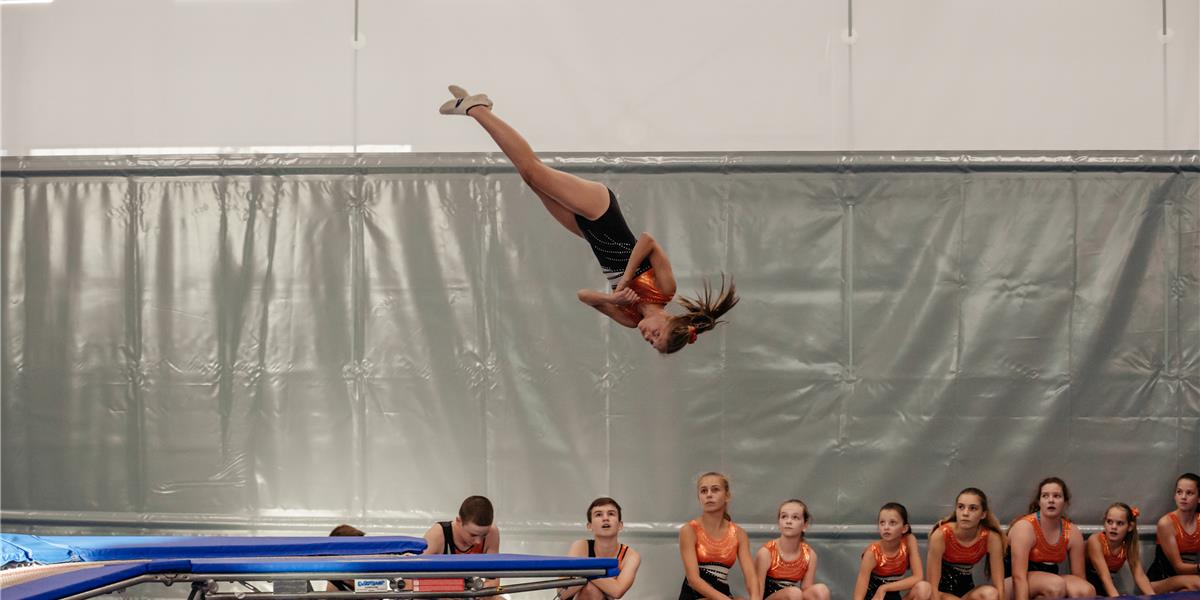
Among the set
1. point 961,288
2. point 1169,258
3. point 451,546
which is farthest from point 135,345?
point 1169,258

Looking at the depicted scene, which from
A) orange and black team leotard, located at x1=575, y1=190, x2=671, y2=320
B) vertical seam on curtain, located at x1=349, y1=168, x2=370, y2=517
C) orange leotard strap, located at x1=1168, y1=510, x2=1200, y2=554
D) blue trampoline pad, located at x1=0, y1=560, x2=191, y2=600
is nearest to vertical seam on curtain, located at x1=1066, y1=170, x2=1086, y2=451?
orange leotard strap, located at x1=1168, y1=510, x2=1200, y2=554

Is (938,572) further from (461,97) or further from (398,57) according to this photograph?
(398,57)

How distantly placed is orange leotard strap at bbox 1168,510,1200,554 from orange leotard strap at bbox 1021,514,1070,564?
25.2 inches

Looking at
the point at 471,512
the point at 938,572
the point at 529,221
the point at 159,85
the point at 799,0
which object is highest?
the point at 799,0

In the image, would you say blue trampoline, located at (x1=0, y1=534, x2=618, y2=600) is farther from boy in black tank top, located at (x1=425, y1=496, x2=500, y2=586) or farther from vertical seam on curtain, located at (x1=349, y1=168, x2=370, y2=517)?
vertical seam on curtain, located at (x1=349, y1=168, x2=370, y2=517)

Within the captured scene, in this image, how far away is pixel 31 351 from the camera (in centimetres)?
718

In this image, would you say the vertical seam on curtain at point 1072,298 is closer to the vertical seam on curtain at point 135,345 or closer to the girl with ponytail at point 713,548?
the girl with ponytail at point 713,548

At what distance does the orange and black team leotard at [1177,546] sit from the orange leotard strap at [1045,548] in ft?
1.80

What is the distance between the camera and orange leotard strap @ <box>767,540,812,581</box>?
644 centimetres

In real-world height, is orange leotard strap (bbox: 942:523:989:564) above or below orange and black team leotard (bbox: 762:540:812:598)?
above

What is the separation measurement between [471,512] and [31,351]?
331cm

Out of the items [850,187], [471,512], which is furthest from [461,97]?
[850,187]

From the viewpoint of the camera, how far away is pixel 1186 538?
668 centimetres

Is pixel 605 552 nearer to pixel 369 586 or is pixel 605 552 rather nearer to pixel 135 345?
pixel 369 586
